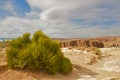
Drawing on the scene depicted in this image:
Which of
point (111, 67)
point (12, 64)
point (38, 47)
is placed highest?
point (38, 47)

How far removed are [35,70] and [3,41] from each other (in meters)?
5.85

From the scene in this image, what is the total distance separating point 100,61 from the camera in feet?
65.1

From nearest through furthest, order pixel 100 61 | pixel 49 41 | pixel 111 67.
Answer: pixel 49 41, pixel 111 67, pixel 100 61

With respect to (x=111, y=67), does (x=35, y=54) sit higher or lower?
higher

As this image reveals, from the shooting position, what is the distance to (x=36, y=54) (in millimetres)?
11633

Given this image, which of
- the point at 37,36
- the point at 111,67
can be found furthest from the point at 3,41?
the point at 111,67

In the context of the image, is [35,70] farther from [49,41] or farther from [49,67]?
[49,41]

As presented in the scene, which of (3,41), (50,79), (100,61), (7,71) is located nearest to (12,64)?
(7,71)

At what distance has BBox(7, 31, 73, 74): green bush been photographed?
11586 millimetres

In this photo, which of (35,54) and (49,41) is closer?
(35,54)

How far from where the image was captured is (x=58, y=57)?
1285cm

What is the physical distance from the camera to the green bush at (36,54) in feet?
38.0

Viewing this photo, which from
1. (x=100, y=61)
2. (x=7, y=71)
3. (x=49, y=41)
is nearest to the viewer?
Result: (x=7, y=71)

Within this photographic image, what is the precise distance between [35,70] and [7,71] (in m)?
1.37
